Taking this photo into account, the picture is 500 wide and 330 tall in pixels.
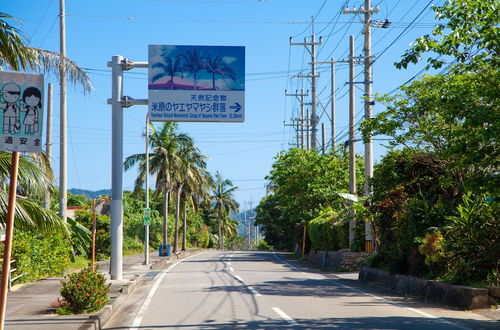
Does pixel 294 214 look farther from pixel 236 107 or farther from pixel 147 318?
pixel 147 318

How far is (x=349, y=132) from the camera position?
1119 inches

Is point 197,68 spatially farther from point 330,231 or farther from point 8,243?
point 330,231

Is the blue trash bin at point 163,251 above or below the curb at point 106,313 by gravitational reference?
below

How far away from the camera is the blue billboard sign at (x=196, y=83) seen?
1775 cm

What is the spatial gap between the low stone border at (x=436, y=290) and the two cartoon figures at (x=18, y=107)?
1060 centimetres

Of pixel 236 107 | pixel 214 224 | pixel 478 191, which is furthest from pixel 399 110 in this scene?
pixel 214 224

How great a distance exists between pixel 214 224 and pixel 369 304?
88623 millimetres

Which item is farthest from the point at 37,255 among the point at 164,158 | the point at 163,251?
the point at 164,158

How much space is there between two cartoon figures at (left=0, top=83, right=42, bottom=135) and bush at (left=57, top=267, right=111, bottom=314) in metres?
6.07

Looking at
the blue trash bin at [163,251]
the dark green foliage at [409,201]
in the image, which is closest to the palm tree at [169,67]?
the dark green foliage at [409,201]

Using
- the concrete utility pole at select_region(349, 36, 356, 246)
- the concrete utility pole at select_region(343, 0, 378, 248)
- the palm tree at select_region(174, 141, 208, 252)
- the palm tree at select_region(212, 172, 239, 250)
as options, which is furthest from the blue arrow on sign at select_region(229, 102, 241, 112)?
the palm tree at select_region(212, 172, 239, 250)

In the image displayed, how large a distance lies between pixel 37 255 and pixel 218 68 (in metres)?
8.67

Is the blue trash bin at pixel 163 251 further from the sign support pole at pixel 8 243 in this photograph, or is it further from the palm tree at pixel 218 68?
the sign support pole at pixel 8 243

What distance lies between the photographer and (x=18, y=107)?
288 inches
